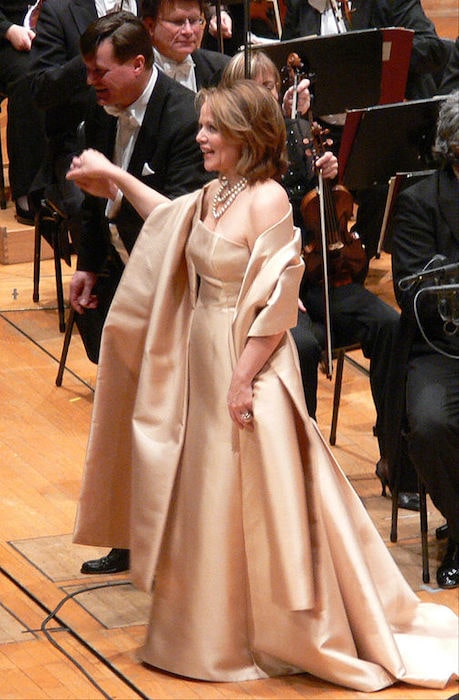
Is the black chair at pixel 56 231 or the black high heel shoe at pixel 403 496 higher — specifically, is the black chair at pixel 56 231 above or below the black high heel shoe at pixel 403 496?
above

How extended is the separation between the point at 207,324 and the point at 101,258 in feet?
3.08

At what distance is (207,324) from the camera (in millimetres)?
3475

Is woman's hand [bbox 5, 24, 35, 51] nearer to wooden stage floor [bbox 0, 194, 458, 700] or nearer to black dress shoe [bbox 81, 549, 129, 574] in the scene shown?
wooden stage floor [bbox 0, 194, 458, 700]

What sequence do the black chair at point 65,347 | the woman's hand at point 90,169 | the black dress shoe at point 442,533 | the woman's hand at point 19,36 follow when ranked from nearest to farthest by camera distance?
the woman's hand at point 90,169, the black dress shoe at point 442,533, the black chair at point 65,347, the woman's hand at point 19,36

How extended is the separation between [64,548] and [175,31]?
1810 millimetres

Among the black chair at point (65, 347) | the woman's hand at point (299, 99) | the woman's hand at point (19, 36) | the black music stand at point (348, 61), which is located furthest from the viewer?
the woman's hand at point (19, 36)

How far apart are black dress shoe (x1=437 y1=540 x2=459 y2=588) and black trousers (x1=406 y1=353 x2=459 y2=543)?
4 cm

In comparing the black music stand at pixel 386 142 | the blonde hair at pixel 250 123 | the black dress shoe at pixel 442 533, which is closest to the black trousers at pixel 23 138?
the black music stand at pixel 386 142

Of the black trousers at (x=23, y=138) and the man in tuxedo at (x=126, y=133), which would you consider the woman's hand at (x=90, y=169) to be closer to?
the man in tuxedo at (x=126, y=133)

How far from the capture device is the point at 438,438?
13.0 ft

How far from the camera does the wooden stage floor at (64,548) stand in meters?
3.41

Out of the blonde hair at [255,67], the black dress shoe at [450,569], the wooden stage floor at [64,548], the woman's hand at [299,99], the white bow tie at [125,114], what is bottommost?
the wooden stage floor at [64,548]

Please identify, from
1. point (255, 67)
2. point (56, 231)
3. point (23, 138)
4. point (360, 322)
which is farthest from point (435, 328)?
point (23, 138)

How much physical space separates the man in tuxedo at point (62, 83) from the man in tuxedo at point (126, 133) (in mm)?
1156
